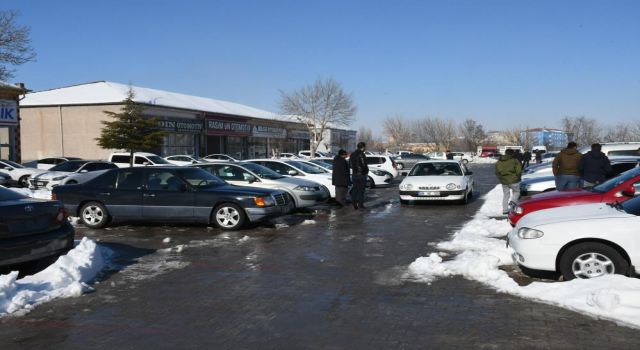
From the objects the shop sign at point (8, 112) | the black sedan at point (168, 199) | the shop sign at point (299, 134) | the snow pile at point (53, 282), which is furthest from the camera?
the shop sign at point (299, 134)

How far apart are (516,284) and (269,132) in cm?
4942

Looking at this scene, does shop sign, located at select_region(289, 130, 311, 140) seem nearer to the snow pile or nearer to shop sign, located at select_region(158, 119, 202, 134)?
shop sign, located at select_region(158, 119, 202, 134)

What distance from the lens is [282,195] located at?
488 inches

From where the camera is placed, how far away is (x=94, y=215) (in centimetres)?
1223

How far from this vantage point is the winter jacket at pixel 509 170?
44.1 ft

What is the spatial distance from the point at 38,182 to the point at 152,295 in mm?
17938

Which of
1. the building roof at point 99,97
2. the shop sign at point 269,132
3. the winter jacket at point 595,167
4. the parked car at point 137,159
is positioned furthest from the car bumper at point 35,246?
the shop sign at point 269,132

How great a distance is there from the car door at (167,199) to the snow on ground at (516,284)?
5.16 metres

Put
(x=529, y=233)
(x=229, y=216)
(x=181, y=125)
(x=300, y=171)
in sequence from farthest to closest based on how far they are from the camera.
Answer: (x=181, y=125), (x=300, y=171), (x=229, y=216), (x=529, y=233)

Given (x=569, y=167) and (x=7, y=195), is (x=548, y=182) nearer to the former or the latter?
(x=569, y=167)

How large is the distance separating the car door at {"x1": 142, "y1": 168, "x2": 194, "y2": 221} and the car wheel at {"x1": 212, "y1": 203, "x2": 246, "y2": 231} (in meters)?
0.55

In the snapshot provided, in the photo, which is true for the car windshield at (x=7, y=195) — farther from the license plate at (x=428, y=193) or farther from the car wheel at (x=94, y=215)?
the license plate at (x=428, y=193)

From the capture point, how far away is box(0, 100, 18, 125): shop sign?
96.0 ft

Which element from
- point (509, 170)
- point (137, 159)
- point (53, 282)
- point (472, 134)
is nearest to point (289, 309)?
point (53, 282)
